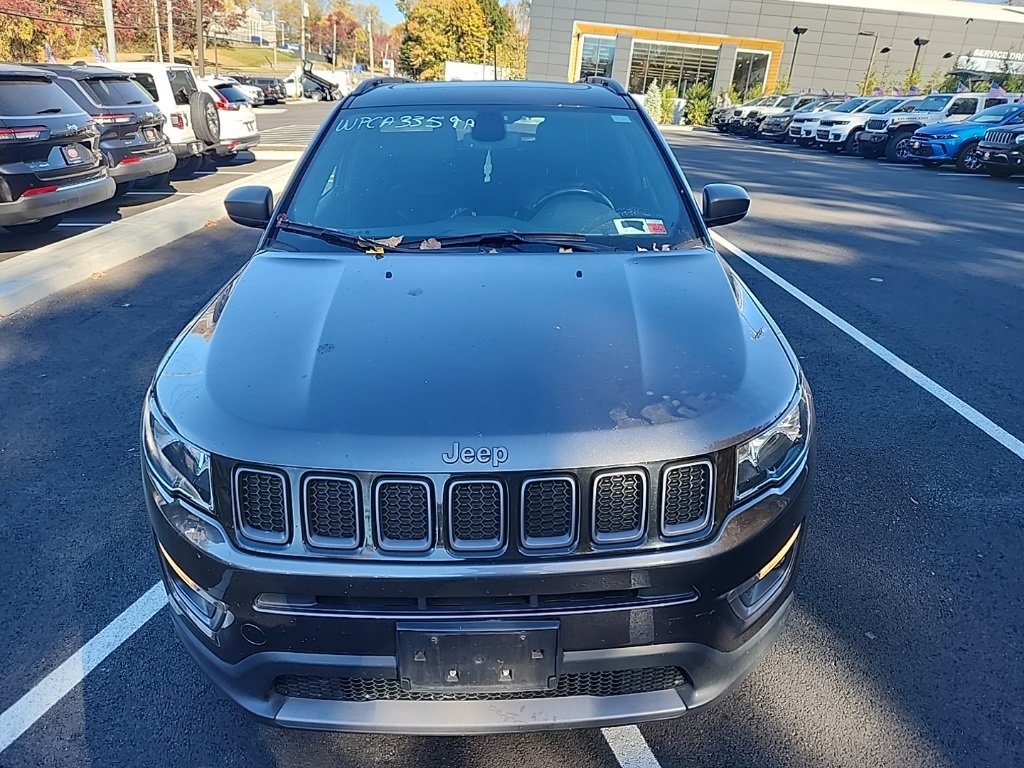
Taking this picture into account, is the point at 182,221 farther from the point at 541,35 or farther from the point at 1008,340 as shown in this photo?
the point at 541,35

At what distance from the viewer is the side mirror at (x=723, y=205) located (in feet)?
11.5

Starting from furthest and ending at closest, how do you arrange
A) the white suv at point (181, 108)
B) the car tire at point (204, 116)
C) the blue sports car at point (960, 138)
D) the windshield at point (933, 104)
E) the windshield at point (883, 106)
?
the windshield at point (883, 106) < the windshield at point (933, 104) < the blue sports car at point (960, 138) < the car tire at point (204, 116) < the white suv at point (181, 108)

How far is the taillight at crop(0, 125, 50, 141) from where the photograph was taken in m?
7.16

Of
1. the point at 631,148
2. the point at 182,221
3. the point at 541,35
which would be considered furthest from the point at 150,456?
the point at 541,35

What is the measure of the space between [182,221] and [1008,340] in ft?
28.9

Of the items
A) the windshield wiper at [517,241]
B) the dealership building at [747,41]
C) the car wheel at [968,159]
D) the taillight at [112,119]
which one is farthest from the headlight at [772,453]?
the dealership building at [747,41]

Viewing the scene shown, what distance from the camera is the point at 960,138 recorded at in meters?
18.8

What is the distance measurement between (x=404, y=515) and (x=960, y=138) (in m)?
21.6

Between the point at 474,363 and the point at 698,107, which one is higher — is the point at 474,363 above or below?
above

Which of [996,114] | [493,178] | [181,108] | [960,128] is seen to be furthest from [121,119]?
[996,114]

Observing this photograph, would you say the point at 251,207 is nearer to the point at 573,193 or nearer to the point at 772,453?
the point at 573,193

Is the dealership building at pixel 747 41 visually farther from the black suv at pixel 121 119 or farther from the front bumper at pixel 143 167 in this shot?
the front bumper at pixel 143 167

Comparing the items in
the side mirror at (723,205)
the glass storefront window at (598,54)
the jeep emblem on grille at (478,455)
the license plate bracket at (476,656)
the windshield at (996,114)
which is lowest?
the license plate bracket at (476,656)

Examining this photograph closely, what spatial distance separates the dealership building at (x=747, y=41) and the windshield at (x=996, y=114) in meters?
34.8
